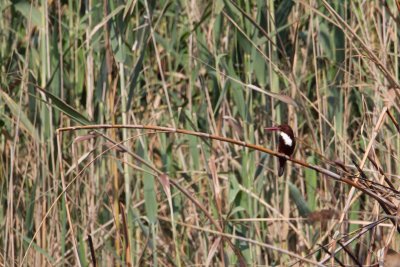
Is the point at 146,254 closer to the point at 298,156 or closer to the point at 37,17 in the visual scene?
the point at 298,156

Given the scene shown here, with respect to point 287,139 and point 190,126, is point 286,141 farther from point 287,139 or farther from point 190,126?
point 190,126

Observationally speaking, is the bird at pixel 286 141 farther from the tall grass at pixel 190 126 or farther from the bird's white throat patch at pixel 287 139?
the tall grass at pixel 190 126

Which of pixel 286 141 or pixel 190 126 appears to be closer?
pixel 286 141

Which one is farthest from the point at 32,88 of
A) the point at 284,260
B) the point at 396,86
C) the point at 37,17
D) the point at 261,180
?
the point at 396,86

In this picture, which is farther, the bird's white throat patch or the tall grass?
the tall grass

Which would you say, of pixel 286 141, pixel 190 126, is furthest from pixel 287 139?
pixel 190 126

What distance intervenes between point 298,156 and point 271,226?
0.20m

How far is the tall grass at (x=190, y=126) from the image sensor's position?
209 cm

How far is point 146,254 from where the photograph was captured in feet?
7.52

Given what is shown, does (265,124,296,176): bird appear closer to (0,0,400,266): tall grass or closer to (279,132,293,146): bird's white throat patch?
(279,132,293,146): bird's white throat patch

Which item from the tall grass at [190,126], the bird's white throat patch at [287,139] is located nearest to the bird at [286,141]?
the bird's white throat patch at [287,139]

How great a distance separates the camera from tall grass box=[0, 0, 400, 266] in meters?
2.09

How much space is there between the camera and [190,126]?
7.07 feet

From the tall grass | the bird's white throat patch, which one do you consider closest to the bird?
the bird's white throat patch
